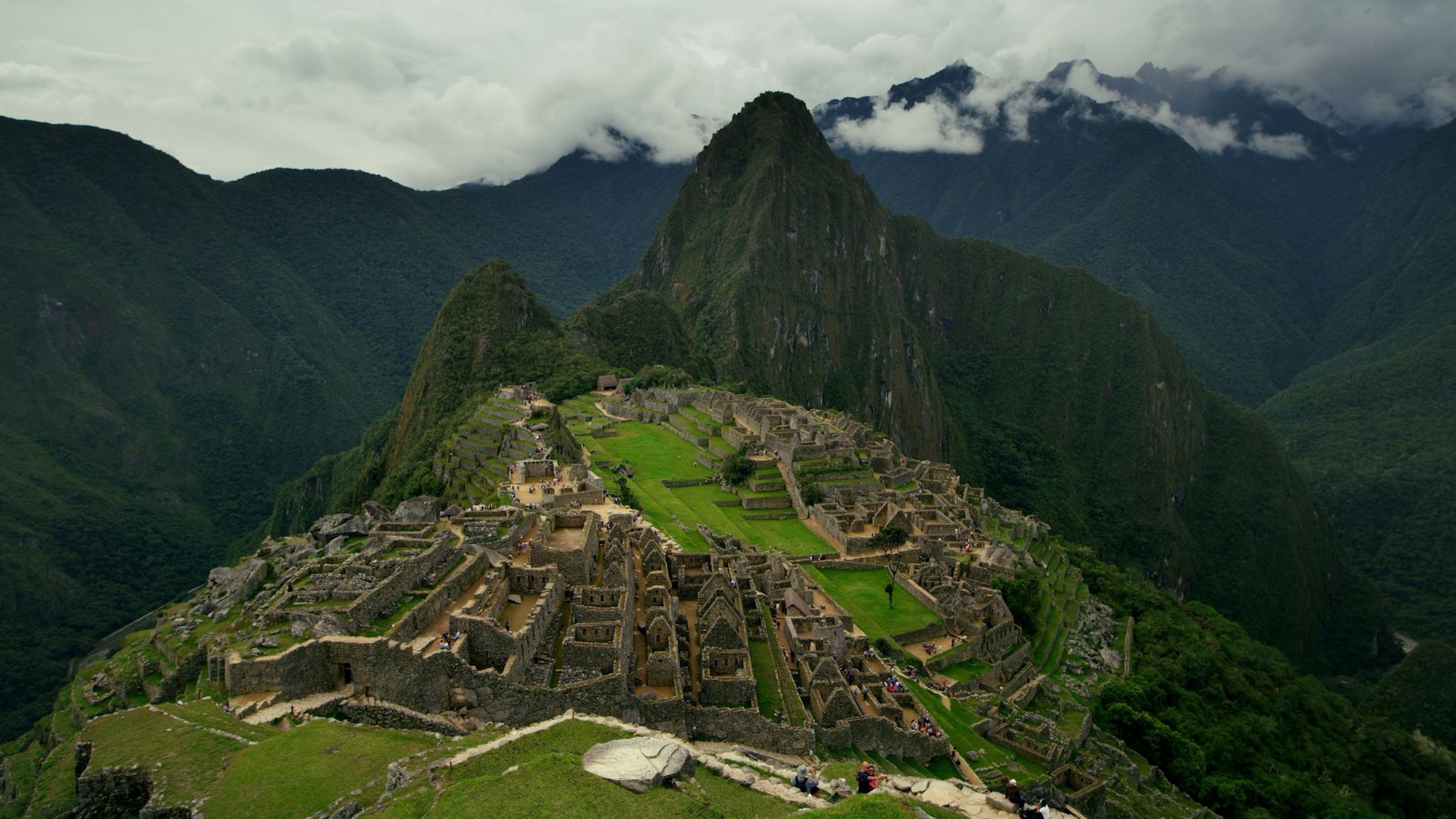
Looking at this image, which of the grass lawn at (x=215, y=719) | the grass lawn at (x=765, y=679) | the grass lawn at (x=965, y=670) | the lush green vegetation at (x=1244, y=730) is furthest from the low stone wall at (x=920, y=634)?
the grass lawn at (x=215, y=719)

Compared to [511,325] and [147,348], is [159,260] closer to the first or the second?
[147,348]

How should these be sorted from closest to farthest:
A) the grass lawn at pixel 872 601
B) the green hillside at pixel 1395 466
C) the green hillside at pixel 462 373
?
the grass lawn at pixel 872 601
the green hillside at pixel 462 373
the green hillside at pixel 1395 466

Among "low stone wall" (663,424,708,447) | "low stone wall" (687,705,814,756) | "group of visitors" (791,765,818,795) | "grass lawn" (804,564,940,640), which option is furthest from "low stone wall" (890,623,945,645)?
"low stone wall" (663,424,708,447)

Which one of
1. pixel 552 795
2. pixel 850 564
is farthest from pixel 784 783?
pixel 850 564

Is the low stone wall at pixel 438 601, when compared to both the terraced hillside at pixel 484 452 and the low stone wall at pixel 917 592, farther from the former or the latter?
the low stone wall at pixel 917 592

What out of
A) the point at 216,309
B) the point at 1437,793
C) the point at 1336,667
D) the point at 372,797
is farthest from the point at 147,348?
the point at 1336,667

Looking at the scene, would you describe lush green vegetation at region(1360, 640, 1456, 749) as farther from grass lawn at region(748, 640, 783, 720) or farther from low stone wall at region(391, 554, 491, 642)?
low stone wall at region(391, 554, 491, 642)
